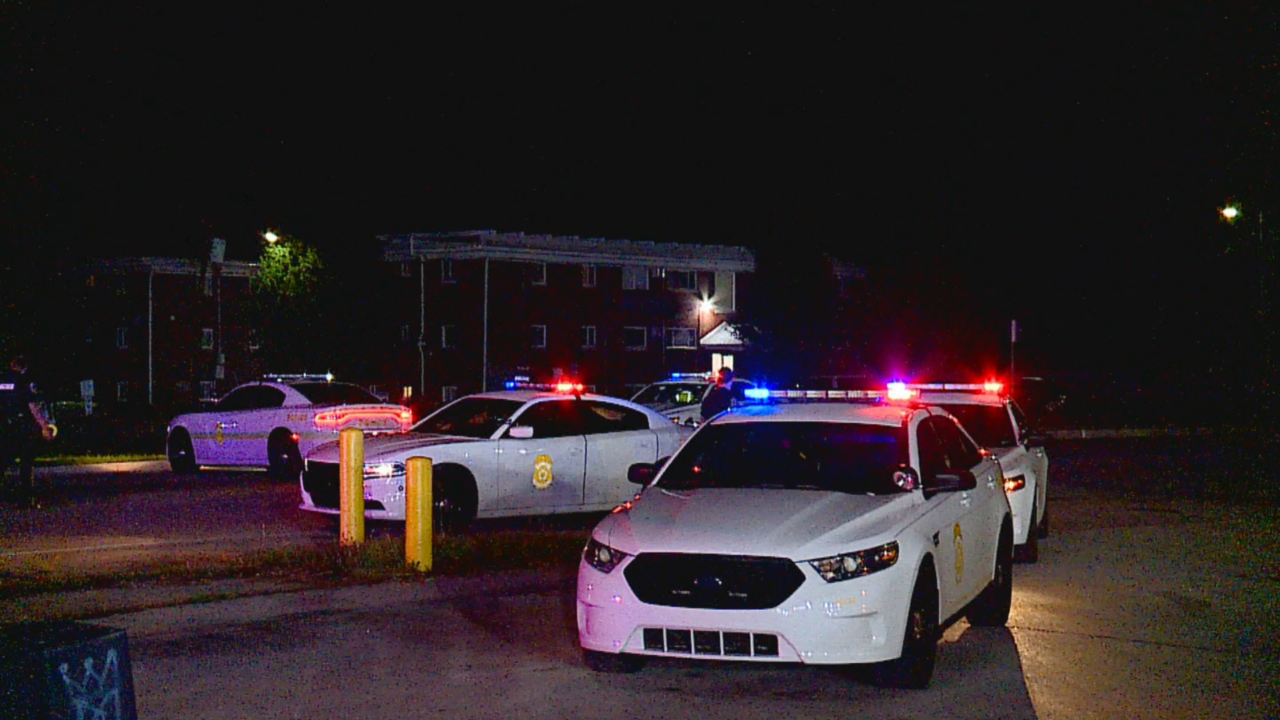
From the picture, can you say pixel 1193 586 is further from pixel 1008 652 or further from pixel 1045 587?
pixel 1008 652

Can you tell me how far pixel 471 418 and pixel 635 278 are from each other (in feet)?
150

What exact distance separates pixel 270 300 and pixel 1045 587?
37.1m

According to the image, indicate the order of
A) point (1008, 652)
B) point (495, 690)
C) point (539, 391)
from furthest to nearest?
point (539, 391)
point (1008, 652)
point (495, 690)

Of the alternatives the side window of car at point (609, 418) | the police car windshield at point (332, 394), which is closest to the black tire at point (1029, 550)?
the side window of car at point (609, 418)

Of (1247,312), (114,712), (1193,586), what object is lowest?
(1193,586)

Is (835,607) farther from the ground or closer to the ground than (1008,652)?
farther from the ground

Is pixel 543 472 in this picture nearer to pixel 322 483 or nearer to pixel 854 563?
pixel 322 483

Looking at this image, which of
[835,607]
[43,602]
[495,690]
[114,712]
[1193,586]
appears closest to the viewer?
[114,712]

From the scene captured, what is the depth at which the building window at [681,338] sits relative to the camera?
63.1 meters

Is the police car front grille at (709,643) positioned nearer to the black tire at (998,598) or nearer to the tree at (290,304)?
the black tire at (998,598)

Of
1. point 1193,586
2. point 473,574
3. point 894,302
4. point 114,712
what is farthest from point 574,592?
point 894,302

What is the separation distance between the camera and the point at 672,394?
30.5 m

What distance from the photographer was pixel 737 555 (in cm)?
780

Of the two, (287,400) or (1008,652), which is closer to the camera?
(1008,652)
